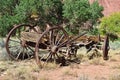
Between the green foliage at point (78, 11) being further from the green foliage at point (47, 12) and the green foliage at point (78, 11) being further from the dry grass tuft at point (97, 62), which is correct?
the dry grass tuft at point (97, 62)

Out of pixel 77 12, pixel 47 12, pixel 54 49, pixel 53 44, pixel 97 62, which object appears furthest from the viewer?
pixel 47 12

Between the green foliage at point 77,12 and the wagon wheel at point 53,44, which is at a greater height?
the green foliage at point 77,12

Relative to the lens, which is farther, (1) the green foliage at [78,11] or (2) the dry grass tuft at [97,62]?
(1) the green foliage at [78,11]

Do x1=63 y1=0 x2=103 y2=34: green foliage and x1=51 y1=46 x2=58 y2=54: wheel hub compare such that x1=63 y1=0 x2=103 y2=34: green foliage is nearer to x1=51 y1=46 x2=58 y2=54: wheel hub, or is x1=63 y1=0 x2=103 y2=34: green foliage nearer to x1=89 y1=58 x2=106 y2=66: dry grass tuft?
x1=89 y1=58 x2=106 y2=66: dry grass tuft

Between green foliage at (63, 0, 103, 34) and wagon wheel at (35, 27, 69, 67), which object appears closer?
wagon wheel at (35, 27, 69, 67)

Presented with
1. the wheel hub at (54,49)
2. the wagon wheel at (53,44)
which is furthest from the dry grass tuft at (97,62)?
the wheel hub at (54,49)

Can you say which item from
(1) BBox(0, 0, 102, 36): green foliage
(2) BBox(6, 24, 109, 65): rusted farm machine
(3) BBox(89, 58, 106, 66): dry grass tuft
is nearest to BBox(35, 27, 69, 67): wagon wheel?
(2) BBox(6, 24, 109, 65): rusted farm machine

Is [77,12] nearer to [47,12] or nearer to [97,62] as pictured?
[47,12]

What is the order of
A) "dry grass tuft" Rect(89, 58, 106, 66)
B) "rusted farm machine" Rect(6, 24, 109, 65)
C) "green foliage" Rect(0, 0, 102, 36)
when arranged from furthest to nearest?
1. "green foliage" Rect(0, 0, 102, 36)
2. "dry grass tuft" Rect(89, 58, 106, 66)
3. "rusted farm machine" Rect(6, 24, 109, 65)

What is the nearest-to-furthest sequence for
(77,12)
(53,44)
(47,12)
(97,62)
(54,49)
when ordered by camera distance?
1. (54,49)
2. (53,44)
3. (97,62)
4. (77,12)
5. (47,12)

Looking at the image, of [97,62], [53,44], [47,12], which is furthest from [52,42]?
[47,12]

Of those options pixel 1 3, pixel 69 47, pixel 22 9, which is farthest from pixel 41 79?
pixel 1 3

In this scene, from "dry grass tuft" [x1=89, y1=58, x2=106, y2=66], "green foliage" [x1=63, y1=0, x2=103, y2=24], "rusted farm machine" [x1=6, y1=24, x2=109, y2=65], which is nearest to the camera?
"rusted farm machine" [x1=6, y1=24, x2=109, y2=65]

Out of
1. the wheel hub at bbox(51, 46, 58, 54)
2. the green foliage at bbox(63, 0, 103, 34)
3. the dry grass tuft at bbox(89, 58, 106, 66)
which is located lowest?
the dry grass tuft at bbox(89, 58, 106, 66)
